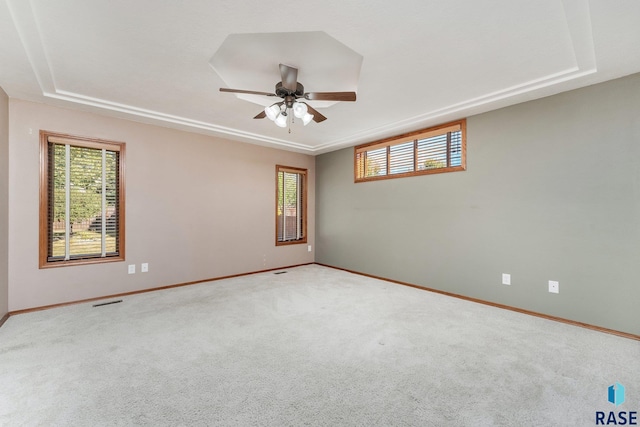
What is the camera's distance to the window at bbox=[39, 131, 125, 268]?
3.35m

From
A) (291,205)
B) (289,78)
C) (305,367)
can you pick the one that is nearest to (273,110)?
(289,78)

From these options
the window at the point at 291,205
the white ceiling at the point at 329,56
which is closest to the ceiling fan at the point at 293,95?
the white ceiling at the point at 329,56

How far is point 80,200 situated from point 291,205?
3.36 m

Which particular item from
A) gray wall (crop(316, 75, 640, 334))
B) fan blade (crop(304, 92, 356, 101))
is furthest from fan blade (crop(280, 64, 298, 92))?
gray wall (crop(316, 75, 640, 334))

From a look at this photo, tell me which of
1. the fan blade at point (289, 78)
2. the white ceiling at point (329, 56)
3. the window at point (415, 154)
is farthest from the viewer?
the window at point (415, 154)

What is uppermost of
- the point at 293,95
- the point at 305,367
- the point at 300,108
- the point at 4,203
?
the point at 293,95

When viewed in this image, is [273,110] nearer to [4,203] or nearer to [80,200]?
[80,200]

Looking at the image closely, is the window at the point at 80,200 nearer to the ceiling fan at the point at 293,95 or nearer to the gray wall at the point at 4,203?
the gray wall at the point at 4,203

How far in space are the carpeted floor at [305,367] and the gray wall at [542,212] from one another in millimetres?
423

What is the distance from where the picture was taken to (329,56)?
2.45 meters

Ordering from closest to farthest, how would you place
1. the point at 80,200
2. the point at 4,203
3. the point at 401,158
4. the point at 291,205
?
the point at 4,203
the point at 80,200
the point at 401,158
the point at 291,205

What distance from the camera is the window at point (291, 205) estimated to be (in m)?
5.61

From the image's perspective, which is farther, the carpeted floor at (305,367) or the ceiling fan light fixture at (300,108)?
the ceiling fan light fixture at (300,108)

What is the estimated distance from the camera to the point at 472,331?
8.84 ft
